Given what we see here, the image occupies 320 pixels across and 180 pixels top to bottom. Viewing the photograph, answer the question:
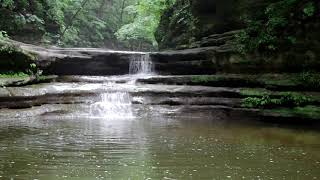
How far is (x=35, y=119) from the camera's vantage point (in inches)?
585

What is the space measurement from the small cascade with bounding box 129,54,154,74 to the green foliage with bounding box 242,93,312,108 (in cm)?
779

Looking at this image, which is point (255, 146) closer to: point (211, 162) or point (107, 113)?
point (211, 162)

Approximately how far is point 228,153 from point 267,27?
11607 mm

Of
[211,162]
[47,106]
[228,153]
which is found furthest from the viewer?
[47,106]

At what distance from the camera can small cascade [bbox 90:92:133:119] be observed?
16953 mm

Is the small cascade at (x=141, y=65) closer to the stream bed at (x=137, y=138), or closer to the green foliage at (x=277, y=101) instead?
the stream bed at (x=137, y=138)

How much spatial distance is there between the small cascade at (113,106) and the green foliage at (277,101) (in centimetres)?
494

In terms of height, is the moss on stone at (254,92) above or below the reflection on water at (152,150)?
above

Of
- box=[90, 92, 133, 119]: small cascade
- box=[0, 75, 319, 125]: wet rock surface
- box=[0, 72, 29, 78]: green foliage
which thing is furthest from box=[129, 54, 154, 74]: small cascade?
box=[0, 72, 29, 78]: green foliage

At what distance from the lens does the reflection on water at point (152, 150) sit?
7.32 metres

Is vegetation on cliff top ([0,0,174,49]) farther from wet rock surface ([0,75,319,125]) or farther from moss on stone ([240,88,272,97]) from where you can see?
moss on stone ([240,88,272,97])

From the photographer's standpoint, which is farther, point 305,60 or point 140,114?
point 305,60

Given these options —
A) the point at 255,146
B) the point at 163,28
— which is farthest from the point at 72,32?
the point at 255,146

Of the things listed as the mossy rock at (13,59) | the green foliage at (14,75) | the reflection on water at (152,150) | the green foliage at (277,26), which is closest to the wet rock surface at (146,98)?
the green foliage at (14,75)
